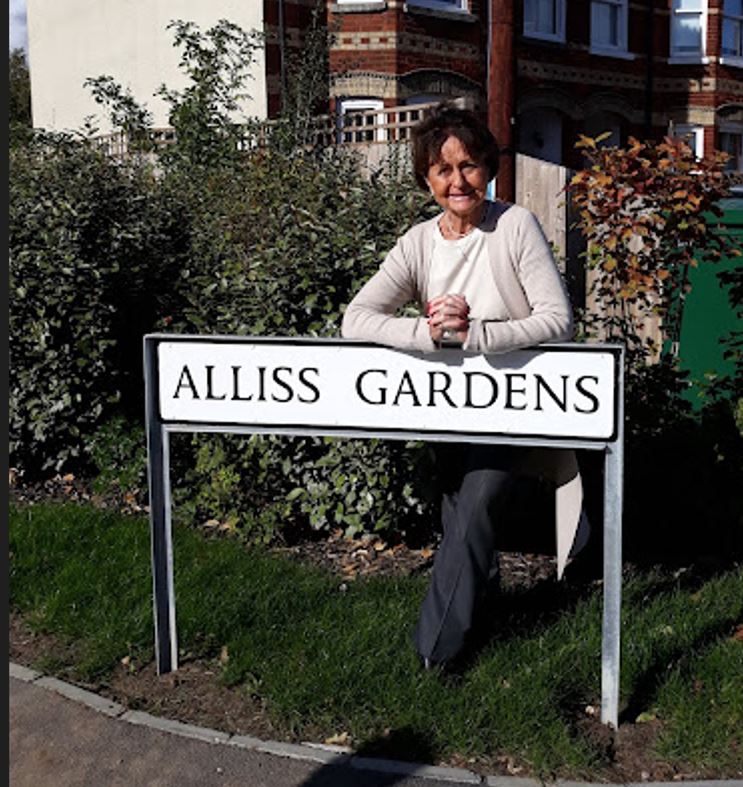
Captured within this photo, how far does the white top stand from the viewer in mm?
3723

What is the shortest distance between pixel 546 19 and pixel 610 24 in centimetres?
213

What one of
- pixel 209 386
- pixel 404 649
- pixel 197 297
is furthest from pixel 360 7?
pixel 404 649

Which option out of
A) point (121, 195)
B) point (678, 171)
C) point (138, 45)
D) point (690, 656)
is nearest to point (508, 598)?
point (690, 656)

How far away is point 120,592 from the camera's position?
4.78 meters

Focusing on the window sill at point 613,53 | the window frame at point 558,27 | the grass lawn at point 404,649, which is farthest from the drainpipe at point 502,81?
the window sill at point 613,53

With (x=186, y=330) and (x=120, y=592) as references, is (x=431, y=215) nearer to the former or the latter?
(x=186, y=330)

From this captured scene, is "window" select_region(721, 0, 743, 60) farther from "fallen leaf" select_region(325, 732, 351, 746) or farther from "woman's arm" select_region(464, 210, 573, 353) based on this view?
"fallen leaf" select_region(325, 732, 351, 746)

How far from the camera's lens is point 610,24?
79.2 ft

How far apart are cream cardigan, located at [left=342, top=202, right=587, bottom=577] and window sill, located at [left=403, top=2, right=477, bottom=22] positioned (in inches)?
667

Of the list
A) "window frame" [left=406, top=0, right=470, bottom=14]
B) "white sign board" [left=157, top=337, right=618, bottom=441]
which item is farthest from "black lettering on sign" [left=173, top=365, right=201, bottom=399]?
"window frame" [left=406, top=0, right=470, bottom=14]

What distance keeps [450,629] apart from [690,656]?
90cm

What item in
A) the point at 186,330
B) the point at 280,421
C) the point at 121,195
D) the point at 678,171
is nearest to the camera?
the point at 280,421

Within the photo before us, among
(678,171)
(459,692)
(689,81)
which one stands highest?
(689,81)

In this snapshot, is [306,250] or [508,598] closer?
[508,598]
